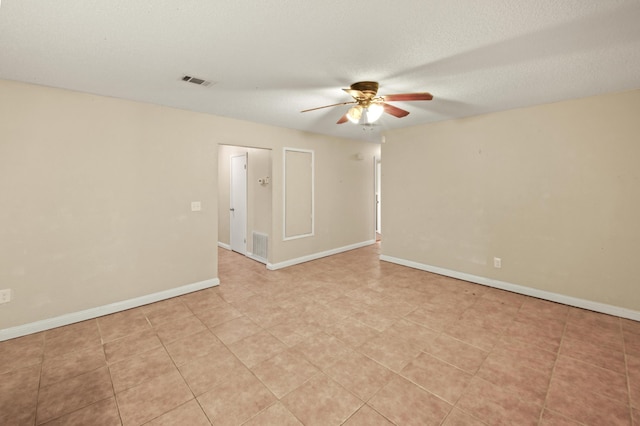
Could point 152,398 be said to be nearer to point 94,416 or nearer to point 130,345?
point 94,416

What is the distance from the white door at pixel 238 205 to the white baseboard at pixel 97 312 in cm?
178

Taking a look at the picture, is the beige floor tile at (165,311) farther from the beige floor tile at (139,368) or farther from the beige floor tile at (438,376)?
the beige floor tile at (438,376)

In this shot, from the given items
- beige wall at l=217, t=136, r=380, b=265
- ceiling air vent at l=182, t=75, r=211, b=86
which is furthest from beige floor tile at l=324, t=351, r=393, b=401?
ceiling air vent at l=182, t=75, r=211, b=86

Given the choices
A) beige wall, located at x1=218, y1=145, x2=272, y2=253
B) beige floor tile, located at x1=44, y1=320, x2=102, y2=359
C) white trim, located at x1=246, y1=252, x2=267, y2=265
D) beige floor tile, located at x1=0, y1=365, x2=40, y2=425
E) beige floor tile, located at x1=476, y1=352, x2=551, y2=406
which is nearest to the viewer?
beige floor tile, located at x1=0, y1=365, x2=40, y2=425

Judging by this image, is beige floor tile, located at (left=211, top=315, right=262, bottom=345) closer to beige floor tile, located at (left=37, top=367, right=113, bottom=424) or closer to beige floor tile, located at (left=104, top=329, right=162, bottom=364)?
beige floor tile, located at (left=104, top=329, right=162, bottom=364)

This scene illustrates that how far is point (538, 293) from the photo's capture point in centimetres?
355

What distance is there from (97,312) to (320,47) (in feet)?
11.8

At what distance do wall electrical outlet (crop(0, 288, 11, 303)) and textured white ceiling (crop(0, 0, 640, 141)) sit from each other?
6.64ft

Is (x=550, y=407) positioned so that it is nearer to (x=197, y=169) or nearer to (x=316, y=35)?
(x=316, y=35)

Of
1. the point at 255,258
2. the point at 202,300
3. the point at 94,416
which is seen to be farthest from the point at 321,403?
the point at 255,258

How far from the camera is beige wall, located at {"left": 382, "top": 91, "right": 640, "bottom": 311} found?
9.93ft

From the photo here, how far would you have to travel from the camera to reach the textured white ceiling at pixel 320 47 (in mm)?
1611

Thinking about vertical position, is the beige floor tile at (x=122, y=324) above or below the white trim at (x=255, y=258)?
below

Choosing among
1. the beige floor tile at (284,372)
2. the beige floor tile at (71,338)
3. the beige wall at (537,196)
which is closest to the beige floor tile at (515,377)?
the beige floor tile at (284,372)
